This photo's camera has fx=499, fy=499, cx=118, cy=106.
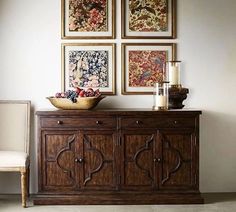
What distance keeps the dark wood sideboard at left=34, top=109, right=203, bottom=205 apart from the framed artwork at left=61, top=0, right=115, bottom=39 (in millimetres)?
879

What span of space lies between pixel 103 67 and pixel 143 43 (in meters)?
0.47

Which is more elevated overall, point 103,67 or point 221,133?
point 103,67

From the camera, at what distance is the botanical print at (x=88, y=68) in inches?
198

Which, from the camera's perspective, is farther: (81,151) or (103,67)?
(103,67)

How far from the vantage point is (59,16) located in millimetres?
5016

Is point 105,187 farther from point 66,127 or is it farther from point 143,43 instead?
point 143,43

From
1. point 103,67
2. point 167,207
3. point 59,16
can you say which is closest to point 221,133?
point 167,207

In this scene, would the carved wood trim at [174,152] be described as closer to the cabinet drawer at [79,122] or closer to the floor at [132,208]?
the floor at [132,208]

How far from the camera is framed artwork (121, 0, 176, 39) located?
16.5 feet

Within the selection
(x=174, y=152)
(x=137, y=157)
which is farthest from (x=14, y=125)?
(x=174, y=152)

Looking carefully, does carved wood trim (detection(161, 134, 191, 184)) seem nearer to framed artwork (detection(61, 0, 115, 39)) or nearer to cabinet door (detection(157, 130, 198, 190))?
cabinet door (detection(157, 130, 198, 190))

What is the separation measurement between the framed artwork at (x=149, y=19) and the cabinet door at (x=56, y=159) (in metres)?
1.22

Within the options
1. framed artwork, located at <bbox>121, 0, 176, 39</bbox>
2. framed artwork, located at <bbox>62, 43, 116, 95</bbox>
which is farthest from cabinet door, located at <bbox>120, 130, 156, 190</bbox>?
framed artwork, located at <bbox>121, 0, 176, 39</bbox>

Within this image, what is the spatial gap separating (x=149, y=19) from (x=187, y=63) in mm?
588
